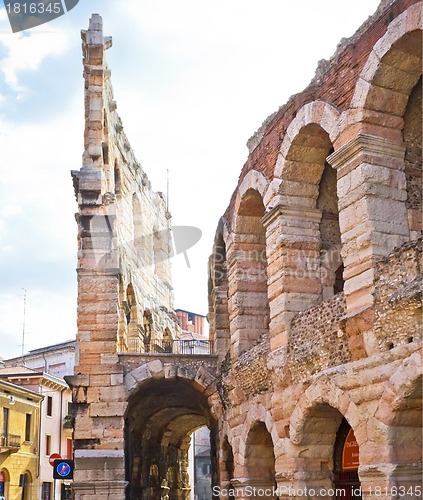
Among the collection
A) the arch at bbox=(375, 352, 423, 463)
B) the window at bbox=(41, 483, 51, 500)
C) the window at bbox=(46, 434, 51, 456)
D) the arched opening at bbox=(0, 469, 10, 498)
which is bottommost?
the window at bbox=(41, 483, 51, 500)

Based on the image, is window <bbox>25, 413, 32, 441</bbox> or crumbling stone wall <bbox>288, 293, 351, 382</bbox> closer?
crumbling stone wall <bbox>288, 293, 351, 382</bbox>

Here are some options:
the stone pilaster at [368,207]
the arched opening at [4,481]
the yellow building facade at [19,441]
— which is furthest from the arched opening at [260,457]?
the arched opening at [4,481]

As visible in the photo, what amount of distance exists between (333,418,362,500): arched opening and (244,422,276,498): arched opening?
227 centimetres

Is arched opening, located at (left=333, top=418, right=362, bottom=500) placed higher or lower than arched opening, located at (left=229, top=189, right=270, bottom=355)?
lower

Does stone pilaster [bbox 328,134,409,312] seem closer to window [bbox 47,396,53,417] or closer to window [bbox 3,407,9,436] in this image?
window [bbox 3,407,9,436]

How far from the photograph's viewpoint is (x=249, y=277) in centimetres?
1382

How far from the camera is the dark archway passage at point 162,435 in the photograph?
1694cm

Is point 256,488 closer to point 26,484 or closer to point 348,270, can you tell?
point 348,270

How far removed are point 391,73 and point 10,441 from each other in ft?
80.3

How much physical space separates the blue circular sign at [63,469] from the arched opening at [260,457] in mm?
3541

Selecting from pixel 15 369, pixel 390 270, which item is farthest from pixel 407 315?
pixel 15 369

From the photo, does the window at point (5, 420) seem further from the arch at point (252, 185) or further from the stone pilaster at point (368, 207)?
the stone pilaster at point (368, 207)

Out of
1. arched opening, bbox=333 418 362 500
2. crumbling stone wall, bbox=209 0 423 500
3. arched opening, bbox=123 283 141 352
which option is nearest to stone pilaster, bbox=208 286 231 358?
crumbling stone wall, bbox=209 0 423 500

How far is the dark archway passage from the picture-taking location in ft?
55.6
